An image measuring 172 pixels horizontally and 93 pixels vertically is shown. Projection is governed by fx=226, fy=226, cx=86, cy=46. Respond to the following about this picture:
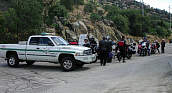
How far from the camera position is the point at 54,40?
1259 cm

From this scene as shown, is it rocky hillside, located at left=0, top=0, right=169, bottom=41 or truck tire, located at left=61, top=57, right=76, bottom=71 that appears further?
rocky hillside, located at left=0, top=0, right=169, bottom=41

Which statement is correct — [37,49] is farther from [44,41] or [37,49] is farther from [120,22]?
[120,22]

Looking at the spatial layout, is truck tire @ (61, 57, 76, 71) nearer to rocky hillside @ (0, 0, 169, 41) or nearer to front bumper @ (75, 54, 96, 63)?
front bumper @ (75, 54, 96, 63)

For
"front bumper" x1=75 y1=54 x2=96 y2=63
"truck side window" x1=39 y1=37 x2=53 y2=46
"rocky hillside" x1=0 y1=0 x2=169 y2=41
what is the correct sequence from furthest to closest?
"rocky hillside" x1=0 y1=0 x2=169 y2=41 → "truck side window" x1=39 y1=37 x2=53 y2=46 → "front bumper" x1=75 y1=54 x2=96 y2=63

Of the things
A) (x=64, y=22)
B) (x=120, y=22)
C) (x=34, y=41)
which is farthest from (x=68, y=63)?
(x=120, y=22)

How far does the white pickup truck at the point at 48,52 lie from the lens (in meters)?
11.9

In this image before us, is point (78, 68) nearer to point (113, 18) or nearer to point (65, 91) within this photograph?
point (65, 91)

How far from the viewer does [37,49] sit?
1254 centimetres

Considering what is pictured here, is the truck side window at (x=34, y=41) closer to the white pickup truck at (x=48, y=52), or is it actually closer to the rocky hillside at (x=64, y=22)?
the white pickup truck at (x=48, y=52)

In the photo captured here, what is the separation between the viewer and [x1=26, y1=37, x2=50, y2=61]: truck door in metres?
12.4

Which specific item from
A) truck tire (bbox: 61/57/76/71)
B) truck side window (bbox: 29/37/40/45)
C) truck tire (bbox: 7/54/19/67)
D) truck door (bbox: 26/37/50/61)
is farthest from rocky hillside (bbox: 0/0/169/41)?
truck tire (bbox: 61/57/76/71)

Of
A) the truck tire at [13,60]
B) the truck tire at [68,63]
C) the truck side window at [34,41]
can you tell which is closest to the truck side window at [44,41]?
the truck side window at [34,41]

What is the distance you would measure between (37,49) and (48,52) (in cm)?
73

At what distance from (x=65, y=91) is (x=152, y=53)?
1725 cm
